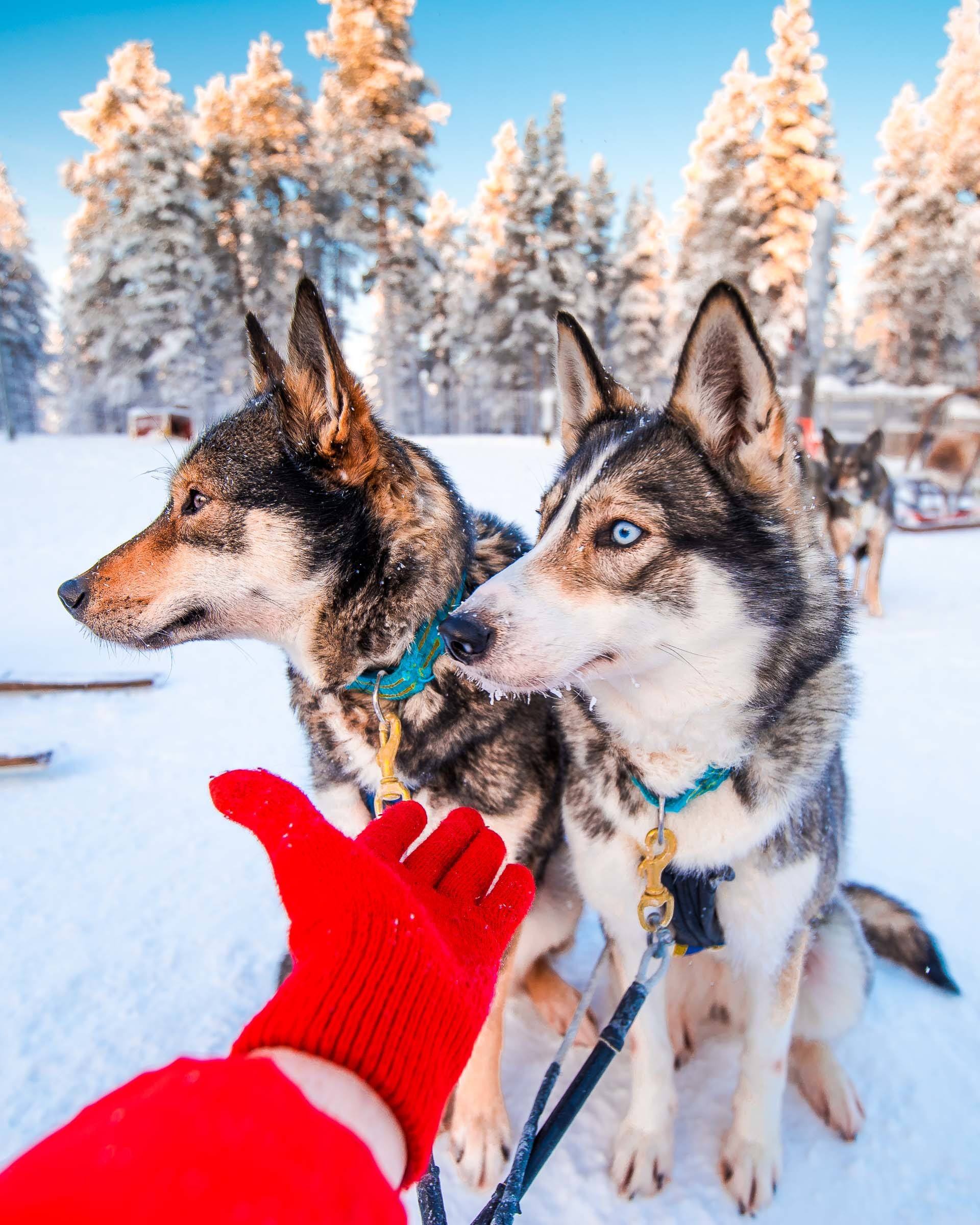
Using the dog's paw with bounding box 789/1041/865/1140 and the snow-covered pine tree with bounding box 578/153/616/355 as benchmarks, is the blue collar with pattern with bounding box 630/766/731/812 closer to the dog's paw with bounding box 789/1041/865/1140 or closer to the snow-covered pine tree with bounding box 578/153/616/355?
the dog's paw with bounding box 789/1041/865/1140

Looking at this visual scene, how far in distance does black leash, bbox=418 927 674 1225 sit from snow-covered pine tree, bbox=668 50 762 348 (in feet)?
75.1

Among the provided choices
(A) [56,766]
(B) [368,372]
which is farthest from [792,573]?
(A) [56,766]

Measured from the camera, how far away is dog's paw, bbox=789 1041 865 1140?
2.03 m

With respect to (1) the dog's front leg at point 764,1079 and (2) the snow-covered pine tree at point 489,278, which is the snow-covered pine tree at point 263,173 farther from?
(1) the dog's front leg at point 764,1079

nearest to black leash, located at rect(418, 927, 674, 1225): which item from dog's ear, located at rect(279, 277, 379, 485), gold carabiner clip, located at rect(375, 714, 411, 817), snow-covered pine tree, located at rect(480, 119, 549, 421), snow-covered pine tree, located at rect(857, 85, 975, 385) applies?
gold carabiner clip, located at rect(375, 714, 411, 817)

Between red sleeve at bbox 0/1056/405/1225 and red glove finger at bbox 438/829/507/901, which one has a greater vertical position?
red sleeve at bbox 0/1056/405/1225

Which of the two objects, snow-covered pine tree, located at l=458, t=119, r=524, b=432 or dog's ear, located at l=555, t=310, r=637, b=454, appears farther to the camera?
snow-covered pine tree, located at l=458, t=119, r=524, b=432

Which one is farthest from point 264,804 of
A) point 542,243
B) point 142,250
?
point 542,243

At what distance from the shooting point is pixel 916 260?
84.6ft

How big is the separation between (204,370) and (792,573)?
952 inches

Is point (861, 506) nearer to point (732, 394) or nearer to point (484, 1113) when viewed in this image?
point (732, 394)

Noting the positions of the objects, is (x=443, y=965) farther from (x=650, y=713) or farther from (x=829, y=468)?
(x=829, y=468)

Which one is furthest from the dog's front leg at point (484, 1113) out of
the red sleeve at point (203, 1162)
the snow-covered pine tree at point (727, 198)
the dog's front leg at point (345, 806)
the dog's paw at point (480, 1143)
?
the snow-covered pine tree at point (727, 198)

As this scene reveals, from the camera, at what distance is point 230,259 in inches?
947
